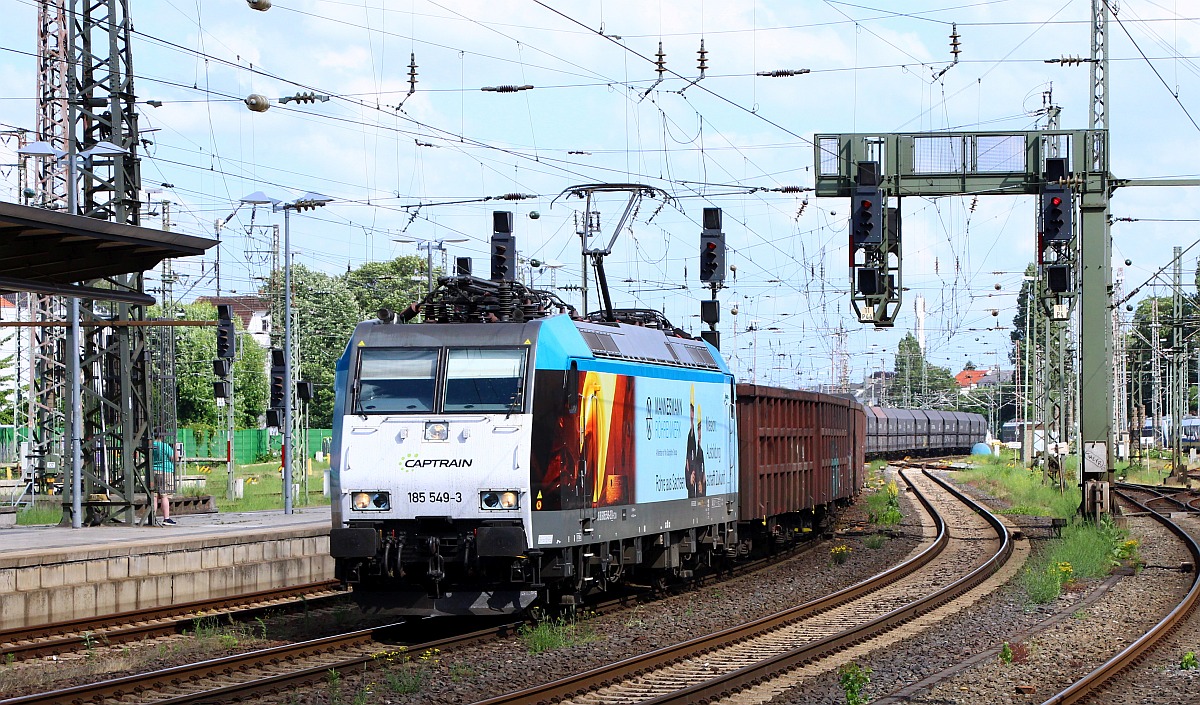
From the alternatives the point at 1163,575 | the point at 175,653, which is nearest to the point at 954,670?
the point at 175,653

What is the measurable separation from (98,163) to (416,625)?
13.1m

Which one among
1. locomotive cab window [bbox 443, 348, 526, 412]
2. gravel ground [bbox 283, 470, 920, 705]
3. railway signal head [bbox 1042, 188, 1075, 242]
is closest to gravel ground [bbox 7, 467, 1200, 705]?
gravel ground [bbox 283, 470, 920, 705]

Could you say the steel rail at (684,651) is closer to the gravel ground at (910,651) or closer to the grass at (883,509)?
the gravel ground at (910,651)

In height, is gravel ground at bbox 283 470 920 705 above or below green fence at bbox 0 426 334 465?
below

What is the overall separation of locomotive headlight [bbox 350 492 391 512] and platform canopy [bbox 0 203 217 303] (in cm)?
297

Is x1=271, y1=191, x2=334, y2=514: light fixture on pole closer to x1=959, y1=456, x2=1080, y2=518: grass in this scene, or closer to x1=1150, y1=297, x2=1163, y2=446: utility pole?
x1=959, y1=456, x2=1080, y2=518: grass

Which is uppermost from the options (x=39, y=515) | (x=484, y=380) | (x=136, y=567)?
(x=484, y=380)

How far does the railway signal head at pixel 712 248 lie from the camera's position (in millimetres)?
24609

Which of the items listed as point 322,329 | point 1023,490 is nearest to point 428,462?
point 1023,490

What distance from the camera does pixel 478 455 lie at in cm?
1467

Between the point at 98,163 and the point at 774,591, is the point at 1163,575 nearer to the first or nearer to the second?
the point at 774,591

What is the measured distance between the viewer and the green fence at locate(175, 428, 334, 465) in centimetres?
6719

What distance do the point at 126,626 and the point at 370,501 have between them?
12.9ft

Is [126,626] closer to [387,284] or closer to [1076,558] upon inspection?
[1076,558]
